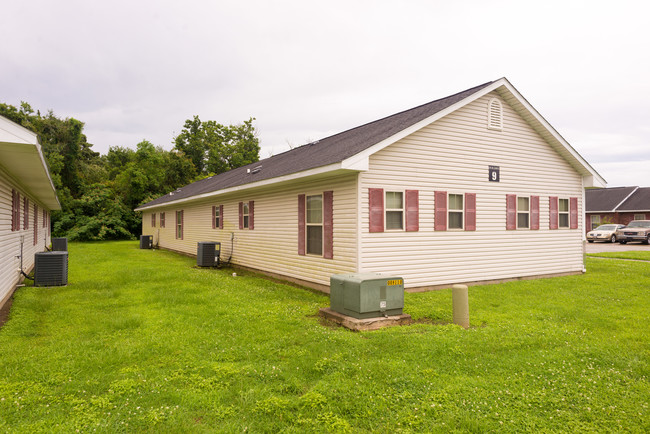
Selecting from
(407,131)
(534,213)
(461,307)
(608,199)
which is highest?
(608,199)

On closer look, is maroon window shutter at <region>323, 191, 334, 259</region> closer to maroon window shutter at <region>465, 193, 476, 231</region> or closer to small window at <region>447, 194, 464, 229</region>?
small window at <region>447, 194, 464, 229</region>

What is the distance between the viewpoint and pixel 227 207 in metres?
17.1

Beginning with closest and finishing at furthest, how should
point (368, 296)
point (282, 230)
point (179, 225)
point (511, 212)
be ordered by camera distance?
point (368, 296)
point (511, 212)
point (282, 230)
point (179, 225)

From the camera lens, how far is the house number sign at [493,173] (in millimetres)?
11719

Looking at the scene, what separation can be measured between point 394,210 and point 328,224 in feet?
5.92

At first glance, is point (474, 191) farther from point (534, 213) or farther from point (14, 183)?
point (14, 183)

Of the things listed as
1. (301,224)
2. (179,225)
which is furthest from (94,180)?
(301,224)

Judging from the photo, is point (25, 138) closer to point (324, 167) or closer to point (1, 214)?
point (1, 214)

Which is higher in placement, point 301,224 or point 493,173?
point 493,173

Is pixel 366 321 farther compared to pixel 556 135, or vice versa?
pixel 556 135

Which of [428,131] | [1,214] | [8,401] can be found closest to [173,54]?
[1,214]

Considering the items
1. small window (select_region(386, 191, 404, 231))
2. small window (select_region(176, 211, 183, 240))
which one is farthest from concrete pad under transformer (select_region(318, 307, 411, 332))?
small window (select_region(176, 211, 183, 240))

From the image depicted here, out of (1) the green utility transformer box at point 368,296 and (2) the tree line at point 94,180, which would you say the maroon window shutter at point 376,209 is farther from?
(2) the tree line at point 94,180

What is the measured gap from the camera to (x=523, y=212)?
1253 cm
